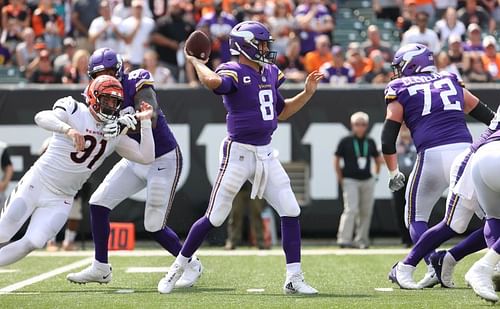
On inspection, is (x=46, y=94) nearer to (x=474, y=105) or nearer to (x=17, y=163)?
(x=17, y=163)

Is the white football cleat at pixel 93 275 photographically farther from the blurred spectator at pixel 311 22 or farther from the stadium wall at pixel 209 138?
the blurred spectator at pixel 311 22

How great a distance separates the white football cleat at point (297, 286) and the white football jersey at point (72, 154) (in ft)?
5.65

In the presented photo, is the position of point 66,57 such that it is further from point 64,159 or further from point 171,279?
point 171,279

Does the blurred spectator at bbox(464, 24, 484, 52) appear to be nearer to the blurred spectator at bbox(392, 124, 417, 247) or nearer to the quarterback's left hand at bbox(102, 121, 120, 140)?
the blurred spectator at bbox(392, 124, 417, 247)

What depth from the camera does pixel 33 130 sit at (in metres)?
14.9

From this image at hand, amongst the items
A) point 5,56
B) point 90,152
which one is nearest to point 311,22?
point 5,56

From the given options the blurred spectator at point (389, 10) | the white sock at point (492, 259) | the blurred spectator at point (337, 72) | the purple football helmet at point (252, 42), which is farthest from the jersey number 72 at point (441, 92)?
the blurred spectator at point (389, 10)

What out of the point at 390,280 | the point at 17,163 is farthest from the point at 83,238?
the point at 390,280

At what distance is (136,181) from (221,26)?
7857 mm

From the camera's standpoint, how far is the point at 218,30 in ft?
54.7

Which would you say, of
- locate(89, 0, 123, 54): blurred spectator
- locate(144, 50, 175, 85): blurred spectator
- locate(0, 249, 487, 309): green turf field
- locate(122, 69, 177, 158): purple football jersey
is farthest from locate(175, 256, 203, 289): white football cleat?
locate(89, 0, 123, 54): blurred spectator

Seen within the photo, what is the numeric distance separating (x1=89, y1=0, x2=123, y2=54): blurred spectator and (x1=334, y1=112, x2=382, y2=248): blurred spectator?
4228 mm

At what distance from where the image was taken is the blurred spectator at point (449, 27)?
1748 cm

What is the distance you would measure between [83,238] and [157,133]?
5.49 meters
